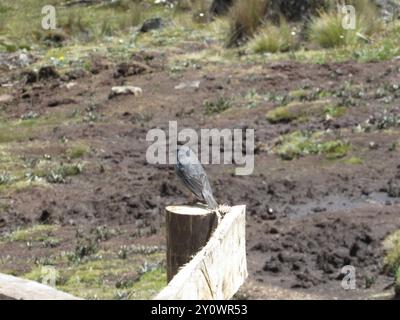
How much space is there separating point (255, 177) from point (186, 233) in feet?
Result: 24.3

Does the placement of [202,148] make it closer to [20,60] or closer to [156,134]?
[156,134]

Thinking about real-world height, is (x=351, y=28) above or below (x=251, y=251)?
above

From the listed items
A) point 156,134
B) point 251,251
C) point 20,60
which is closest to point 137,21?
point 20,60

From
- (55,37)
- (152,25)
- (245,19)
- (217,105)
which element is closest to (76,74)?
(245,19)

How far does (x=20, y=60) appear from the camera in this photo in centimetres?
2095

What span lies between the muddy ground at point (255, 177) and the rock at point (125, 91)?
0.12m

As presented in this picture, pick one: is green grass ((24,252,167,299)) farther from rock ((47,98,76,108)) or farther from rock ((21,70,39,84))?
rock ((21,70,39,84))

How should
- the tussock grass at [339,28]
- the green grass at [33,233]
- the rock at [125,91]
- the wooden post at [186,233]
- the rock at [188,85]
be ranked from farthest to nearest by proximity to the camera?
the tussock grass at [339,28] < the rock at [188,85] < the rock at [125,91] < the green grass at [33,233] < the wooden post at [186,233]

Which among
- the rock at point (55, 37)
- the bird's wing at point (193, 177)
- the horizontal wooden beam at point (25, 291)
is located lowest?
the rock at point (55, 37)

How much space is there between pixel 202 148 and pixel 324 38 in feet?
19.8

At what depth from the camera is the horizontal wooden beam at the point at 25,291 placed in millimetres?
3041

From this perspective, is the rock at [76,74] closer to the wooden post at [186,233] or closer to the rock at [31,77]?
the rock at [31,77]

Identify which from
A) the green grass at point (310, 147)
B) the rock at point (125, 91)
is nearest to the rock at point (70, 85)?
the rock at point (125, 91)

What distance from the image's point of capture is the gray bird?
4640 mm
